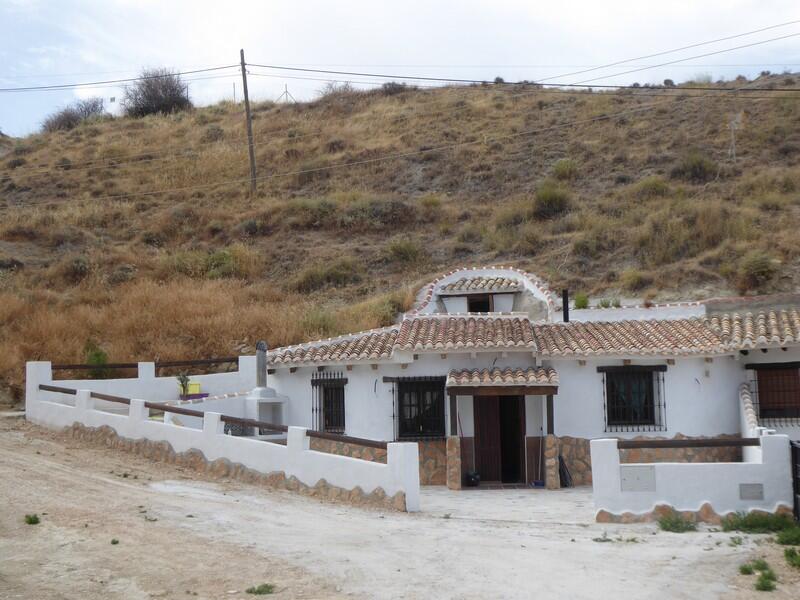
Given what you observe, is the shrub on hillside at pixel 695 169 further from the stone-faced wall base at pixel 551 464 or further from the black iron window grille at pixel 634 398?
the stone-faced wall base at pixel 551 464

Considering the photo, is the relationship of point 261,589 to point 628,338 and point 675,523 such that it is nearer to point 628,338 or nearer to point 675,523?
point 675,523

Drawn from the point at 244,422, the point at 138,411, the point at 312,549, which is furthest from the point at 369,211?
the point at 312,549

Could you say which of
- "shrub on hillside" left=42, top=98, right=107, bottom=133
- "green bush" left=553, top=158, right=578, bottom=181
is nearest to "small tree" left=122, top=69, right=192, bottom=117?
"shrub on hillside" left=42, top=98, right=107, bottom=133

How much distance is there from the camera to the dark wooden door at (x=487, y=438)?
690 inches

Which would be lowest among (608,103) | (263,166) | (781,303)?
(781,303)

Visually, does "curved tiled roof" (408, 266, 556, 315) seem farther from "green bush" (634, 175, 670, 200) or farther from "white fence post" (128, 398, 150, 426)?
"green bush" (634, 175, 670, 200)

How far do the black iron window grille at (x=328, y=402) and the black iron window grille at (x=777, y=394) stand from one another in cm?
897

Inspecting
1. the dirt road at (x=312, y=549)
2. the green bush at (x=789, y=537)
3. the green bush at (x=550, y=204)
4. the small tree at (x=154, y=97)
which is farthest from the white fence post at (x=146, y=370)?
the small tree at (x=154, y=97)

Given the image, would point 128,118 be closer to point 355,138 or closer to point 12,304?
point 355,138

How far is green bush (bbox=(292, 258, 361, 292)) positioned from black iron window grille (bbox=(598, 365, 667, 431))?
15.9 meters

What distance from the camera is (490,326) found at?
18531mm

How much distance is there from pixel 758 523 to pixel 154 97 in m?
60.9

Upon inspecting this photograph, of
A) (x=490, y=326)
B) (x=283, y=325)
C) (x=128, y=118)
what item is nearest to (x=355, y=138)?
(x=128, y=118)

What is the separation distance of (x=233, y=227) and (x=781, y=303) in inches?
1010
